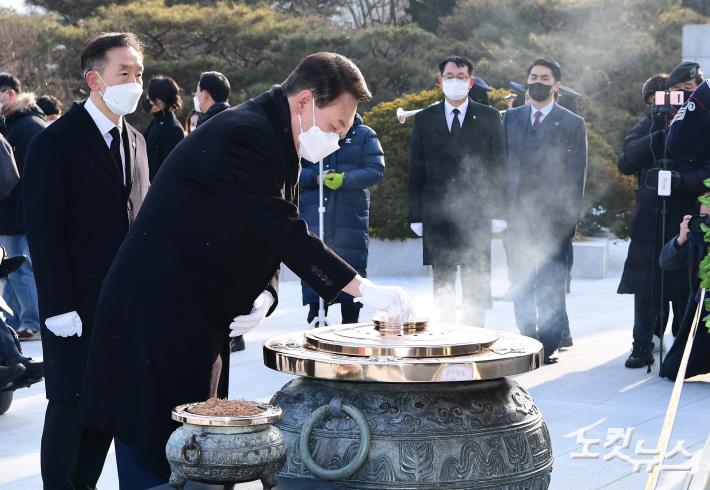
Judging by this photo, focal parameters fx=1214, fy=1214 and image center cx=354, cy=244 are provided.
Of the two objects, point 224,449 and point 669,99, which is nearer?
point 224,449

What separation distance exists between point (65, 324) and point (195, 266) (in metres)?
0.96

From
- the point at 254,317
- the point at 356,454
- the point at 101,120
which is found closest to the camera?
the point at 356,454

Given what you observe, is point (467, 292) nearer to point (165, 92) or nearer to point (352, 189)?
point (352, 189)

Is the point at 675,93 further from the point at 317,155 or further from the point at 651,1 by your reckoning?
the point at 651,1

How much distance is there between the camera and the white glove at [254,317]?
372 centimetres

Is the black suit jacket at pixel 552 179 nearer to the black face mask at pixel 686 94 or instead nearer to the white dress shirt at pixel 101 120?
the black face mask at pixel 686 94

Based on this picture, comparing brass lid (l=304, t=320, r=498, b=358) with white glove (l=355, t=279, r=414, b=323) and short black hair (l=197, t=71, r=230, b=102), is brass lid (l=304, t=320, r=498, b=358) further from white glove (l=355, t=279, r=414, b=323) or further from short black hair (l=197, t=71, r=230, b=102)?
short black hair (l=197, t=71, r=230, b=102)

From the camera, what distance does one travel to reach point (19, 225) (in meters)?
9.16

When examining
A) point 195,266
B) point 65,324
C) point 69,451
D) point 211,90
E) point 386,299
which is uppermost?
point 211,90

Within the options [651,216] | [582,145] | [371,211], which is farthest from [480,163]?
[371,211]

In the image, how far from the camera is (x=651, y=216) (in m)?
8.06

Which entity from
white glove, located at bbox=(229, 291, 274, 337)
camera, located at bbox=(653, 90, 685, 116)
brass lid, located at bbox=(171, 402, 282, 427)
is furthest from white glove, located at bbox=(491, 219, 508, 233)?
brass lid, located at bbox=(171, 402, 282, 427)

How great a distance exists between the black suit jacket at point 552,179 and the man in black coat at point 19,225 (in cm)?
372

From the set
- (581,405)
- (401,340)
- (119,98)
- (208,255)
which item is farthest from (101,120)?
(581,405)
